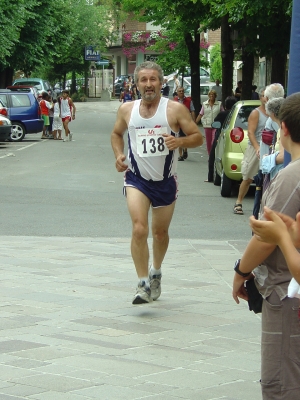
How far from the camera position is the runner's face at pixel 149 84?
22.8ft

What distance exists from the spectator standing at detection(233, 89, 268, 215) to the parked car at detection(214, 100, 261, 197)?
1198 mm

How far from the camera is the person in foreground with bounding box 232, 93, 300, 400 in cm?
353

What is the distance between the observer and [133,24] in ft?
277

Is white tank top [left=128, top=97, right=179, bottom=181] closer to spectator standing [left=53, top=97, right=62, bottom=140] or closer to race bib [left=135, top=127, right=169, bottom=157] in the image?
race bib [left=135, top=127, right=169, bottom=157]

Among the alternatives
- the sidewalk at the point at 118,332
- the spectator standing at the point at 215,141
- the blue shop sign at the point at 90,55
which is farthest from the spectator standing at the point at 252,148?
the blue shop sign at the point at 90,55

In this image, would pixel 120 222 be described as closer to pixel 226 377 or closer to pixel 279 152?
pixel 279 152

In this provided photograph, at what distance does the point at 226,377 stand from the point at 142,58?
78.2m

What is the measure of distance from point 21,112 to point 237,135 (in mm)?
16532

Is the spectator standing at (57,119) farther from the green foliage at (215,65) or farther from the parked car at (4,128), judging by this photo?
the green foliage at (215,65)

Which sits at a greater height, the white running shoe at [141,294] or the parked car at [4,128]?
the white running shoe at [141,294]

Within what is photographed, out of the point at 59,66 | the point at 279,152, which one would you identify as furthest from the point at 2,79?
the point at 279,152

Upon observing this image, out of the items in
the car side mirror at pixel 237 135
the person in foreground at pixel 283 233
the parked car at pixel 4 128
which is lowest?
the parked car at pixel 4 128

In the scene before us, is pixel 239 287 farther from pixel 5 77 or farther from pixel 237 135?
pixel 5 77

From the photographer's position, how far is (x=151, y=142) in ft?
22.7
